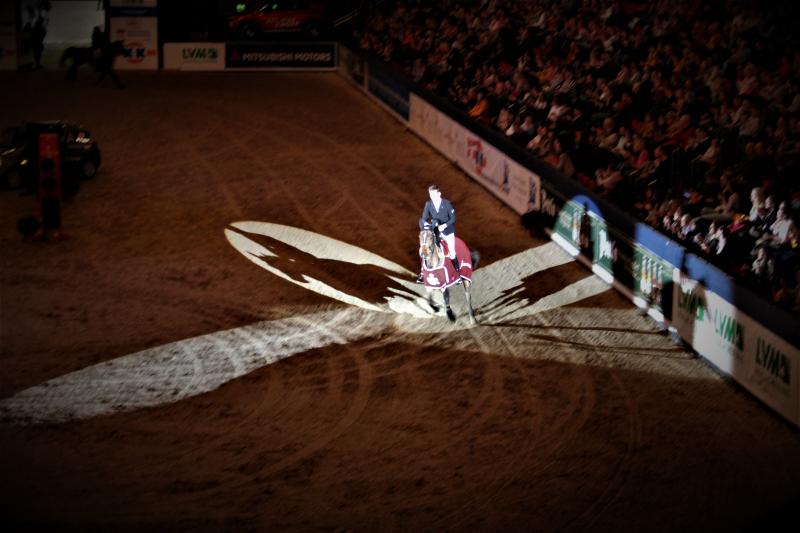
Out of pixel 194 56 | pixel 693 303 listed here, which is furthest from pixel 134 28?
pixel 693 303

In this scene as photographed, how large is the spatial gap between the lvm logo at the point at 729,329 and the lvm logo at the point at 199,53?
90.3 feet

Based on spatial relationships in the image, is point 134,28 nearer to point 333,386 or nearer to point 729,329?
point 333,386

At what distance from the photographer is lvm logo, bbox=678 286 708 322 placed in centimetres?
1566

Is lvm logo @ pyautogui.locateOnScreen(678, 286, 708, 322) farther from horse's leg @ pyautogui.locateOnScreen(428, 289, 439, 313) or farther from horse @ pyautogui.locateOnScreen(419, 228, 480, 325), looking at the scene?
horse's leg @ pyautogui.locateOnScreen(428, 289, 439, 313)

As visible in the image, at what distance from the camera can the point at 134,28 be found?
3788 cm

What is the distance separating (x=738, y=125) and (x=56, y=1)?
38.1 meters

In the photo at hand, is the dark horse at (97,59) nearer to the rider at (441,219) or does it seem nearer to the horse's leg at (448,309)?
the rider at (441,219)

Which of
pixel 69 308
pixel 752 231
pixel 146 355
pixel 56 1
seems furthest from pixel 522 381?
pixel 56 1

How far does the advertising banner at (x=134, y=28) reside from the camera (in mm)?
37766

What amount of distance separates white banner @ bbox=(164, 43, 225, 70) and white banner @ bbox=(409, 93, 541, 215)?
11.7m

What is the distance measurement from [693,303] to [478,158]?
33.5ft

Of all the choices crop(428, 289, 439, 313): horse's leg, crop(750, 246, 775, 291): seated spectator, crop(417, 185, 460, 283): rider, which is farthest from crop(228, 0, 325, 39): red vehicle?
crop(750, 246, 775, 291): seated spectator

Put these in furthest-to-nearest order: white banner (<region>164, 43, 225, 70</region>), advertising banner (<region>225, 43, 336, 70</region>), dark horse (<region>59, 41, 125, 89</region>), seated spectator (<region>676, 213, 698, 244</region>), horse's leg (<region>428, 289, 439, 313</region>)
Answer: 1. advertising banner (<region>225, 43, 336, 70</region>)
2. white banner (<region>164, 43, 225, 70</region>)
3. dark horse (<region>59, 41, 125, 89</region>)
4. horse's leg (<region>428, 289, 439, 313</region>)
5. seated spectator (<region>676, 213, 698, 244</region>)

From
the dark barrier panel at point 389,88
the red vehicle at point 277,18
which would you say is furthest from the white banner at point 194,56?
the dark barrier panel at point 389,88
